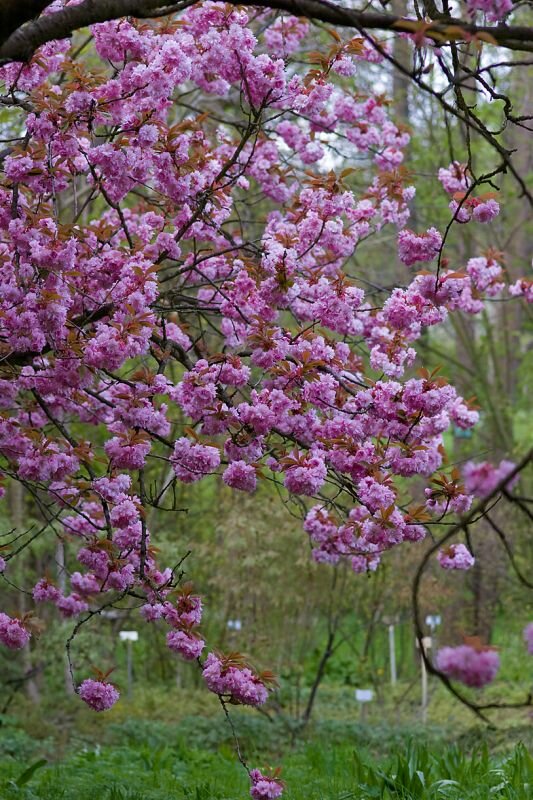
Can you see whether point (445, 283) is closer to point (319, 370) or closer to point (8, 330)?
point (319, 370)

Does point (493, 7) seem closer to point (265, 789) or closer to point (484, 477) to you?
point (484, 477)

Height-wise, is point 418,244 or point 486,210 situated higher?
point 486,210

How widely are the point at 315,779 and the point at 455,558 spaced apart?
1323 millimetres

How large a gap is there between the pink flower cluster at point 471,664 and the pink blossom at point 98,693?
2516 mm

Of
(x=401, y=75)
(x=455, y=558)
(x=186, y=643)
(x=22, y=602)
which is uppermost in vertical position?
(x=401, y=75)

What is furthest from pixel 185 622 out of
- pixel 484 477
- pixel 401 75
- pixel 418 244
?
pixel 401 75

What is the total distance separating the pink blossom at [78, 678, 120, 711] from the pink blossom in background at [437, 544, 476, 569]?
1.68 meters

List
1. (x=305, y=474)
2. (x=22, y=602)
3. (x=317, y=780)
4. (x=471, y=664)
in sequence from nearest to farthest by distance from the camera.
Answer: (x=471, y=664)
(x=305, y=474)
(x=317, y=780)
(x=22, y=602)

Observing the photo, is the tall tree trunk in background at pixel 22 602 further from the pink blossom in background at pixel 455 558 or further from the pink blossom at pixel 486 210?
the pink blossom at pixel 486 210

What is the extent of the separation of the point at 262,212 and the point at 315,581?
198 inches

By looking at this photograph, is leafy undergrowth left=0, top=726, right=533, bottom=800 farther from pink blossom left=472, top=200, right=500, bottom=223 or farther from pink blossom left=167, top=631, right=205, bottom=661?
pink blossom left=472, top=200, right=500, bottom=223

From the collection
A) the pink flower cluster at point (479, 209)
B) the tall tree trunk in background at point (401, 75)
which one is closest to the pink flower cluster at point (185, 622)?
the pink flower cluster at point (479, 209)

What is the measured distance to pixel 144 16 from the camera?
3.03m

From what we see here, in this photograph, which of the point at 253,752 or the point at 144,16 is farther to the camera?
the point at 253,752
